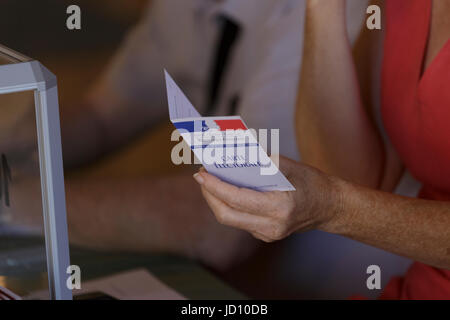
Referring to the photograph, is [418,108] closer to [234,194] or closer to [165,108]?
[234,194]

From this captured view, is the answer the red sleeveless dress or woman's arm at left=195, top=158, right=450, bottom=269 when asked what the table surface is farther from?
the red sleeveless dress

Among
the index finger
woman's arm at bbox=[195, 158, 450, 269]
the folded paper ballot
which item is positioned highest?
the folded paper ballot

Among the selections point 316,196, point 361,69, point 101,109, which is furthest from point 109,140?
point 316,196

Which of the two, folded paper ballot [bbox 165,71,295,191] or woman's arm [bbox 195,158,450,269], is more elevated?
folded paper ballot [bbox 165,71,295,191]

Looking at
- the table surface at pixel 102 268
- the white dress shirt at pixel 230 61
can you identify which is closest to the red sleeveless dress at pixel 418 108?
the white dress shirt at pixel 230 61

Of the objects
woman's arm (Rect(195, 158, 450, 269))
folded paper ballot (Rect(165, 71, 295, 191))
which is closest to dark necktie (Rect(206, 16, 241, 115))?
woman's arm (Rect(195, 158, 450, 269))

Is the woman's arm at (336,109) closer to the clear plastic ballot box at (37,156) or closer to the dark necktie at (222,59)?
the dark necktie at (222,59)

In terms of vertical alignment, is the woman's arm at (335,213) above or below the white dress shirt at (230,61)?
below

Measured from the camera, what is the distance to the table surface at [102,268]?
88cm

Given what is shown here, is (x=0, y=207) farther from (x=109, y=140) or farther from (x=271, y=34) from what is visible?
(x=271, y=34)

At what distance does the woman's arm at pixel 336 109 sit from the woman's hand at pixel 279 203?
424mm

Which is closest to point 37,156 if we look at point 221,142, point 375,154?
point 221,142

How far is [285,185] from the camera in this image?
77cm

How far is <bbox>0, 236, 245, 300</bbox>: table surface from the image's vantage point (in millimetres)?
879
